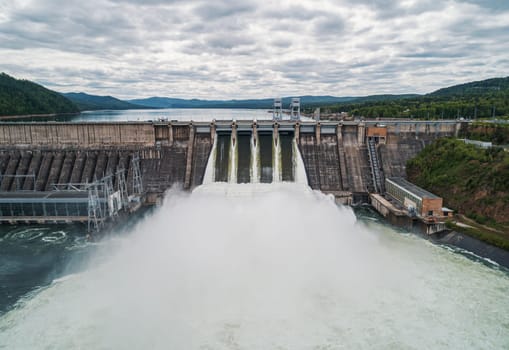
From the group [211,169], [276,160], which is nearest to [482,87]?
[276,160]

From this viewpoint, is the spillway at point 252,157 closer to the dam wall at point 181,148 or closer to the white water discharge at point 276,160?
the white water discharge at point 276,160

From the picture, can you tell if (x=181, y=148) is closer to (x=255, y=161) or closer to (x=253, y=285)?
(x=255, y=161)

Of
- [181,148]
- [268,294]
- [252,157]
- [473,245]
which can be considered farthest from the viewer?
[181,148]

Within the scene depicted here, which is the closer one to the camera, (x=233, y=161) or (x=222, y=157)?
(x=233, y=161)

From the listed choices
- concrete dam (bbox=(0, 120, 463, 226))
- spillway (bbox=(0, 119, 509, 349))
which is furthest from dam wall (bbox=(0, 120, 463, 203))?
spillway (bbox=(0, 119, 509, 349))

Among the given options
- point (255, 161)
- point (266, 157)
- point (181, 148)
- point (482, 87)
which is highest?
point (482, 87)

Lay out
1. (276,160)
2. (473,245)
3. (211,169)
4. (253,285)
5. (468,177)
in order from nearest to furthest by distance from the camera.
Answer: (253,285) < (473,245) < (468,177) < (211,169) < (276,160)

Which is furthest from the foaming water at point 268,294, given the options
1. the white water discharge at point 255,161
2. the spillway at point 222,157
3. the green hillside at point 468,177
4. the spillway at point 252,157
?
the spillway at point 222,157

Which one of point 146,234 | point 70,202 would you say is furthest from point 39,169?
point 146,234

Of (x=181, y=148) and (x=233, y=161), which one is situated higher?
(x=181, y=148)
